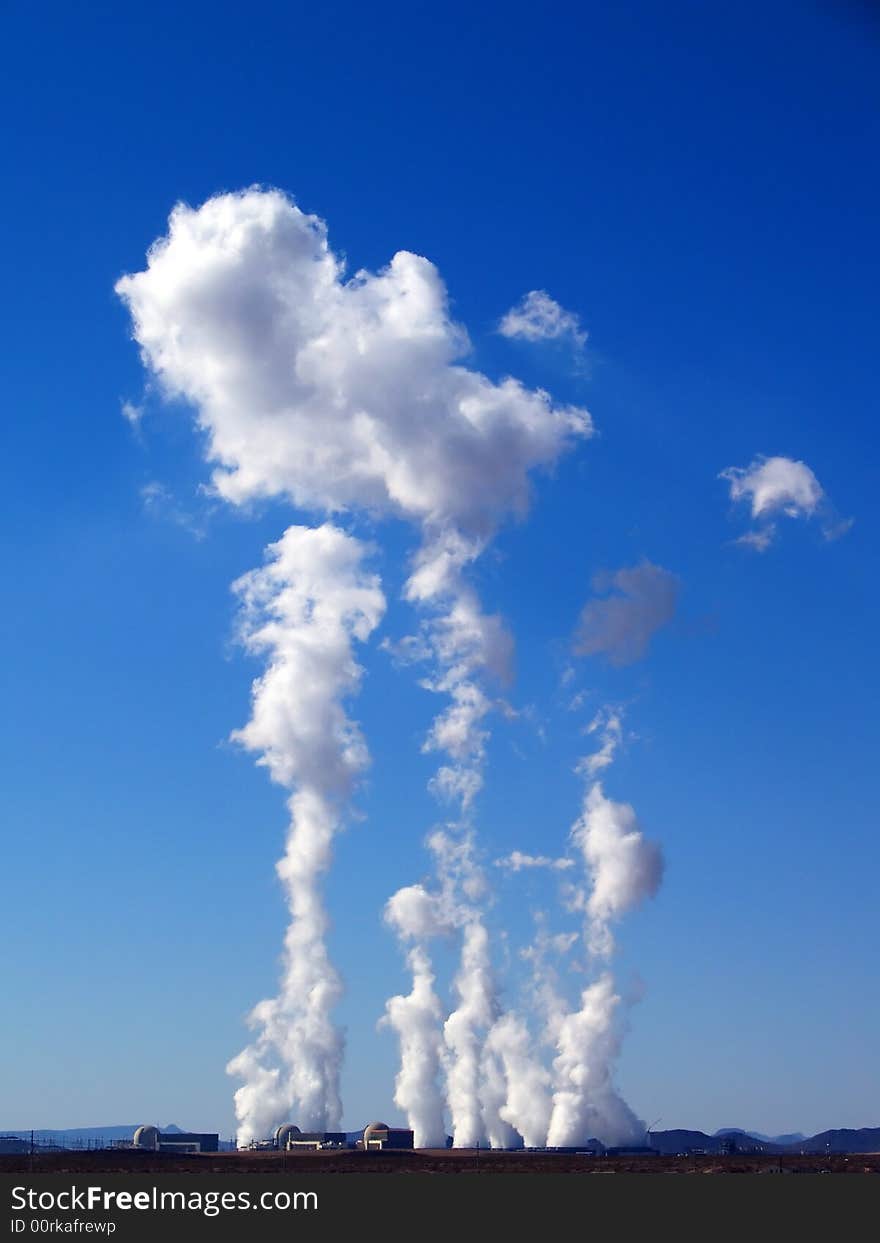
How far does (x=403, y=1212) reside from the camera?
519ft

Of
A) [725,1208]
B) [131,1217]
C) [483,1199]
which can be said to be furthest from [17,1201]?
[725,1208]

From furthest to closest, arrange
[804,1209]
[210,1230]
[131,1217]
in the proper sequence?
[804,1209] → [131,1217] → [210,1230]

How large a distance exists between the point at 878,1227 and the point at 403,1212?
2022 inches

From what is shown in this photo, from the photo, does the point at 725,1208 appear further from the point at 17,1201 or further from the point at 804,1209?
the point at 17,1201

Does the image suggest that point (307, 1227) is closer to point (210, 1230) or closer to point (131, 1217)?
point (210, 1230)

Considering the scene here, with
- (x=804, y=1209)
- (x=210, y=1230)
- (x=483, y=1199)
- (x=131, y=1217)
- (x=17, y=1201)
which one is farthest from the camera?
(x=483, y=1199)

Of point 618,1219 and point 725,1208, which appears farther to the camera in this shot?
point 725,1208

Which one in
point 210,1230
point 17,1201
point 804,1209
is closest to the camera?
point 210,1230

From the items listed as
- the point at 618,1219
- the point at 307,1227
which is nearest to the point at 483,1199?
the point at 618,1219

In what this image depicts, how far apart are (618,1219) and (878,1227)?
85.6 feet

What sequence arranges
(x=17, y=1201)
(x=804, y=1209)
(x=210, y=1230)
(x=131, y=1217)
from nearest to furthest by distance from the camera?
(x=210, y=1230) → (x=131, y=1217) → (x=17, y=1201) → (x=804, y=1209)

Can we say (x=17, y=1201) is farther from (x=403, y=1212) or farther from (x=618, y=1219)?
(x=618, y=1219)

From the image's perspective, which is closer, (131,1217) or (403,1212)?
(131,1217)

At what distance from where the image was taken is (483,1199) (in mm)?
183500
